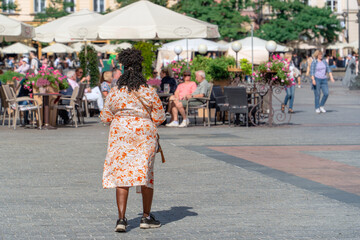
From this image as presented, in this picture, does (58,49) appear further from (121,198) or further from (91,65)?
(121,198)

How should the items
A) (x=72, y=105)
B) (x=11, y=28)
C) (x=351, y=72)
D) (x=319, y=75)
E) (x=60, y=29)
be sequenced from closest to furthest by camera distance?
(x=72, y=105) → (x=11, y=28) → (x=319, y=75) → (x=60, y=29) → (x=351, y=72)

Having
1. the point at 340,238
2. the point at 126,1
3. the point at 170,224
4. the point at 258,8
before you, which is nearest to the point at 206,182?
the point at 170,224

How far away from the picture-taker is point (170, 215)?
26.6ft

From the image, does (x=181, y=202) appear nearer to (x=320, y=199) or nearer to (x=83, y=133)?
(x=320, y=199)

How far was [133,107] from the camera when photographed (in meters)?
7.50

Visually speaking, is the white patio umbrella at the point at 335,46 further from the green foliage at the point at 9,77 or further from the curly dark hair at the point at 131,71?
the curly dark hair at the point at 131,71

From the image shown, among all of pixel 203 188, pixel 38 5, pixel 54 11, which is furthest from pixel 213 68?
pixel 38 5

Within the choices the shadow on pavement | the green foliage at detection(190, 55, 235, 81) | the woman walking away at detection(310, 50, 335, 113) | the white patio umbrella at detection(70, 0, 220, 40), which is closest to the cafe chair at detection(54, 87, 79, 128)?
the white patio umbrella at detection(70, 0, 220, 40)

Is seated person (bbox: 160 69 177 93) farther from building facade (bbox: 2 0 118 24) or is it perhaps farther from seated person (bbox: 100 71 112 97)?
building facade (bbox: 2 0 118 24)

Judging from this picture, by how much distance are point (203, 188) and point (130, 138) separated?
257 centimetres

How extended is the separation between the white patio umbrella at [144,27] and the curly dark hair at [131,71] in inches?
526

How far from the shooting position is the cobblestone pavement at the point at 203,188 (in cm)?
743

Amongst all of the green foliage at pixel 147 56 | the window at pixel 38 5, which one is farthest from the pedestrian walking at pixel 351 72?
the window at pixel 38 5

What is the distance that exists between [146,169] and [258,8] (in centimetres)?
7202
